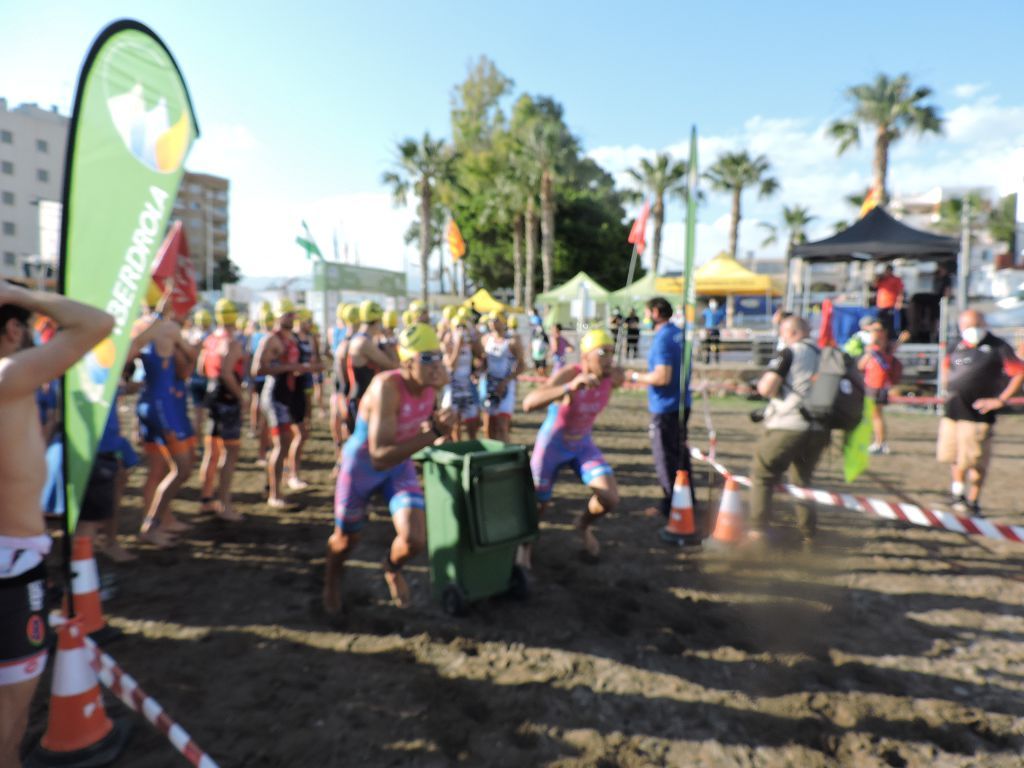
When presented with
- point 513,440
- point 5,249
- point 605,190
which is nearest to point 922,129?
point 605,190

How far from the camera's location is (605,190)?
4553 cm

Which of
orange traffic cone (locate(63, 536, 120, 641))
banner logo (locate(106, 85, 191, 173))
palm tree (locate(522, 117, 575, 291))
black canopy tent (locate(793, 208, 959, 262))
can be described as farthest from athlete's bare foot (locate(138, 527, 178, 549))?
palm tree (locate(522, 117, 575, 291))

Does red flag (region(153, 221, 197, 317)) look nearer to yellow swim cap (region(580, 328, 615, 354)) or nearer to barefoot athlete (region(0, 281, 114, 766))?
yellow swim cap (region(580, 328, 615, 354))

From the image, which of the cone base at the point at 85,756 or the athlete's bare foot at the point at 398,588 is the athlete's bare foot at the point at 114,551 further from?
the cone base at the point at 85,756

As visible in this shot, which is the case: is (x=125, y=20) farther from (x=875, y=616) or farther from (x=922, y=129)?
(x=922, y=129)

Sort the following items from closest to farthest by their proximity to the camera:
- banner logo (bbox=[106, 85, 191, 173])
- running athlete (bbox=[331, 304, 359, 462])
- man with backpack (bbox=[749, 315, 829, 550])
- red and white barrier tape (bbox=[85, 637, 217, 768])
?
red and white barrier tape (bbox=[85, 637, 217, 768]) < banner logo (bbox=[106, 85, 191, 173]) < man with backpack (bbox=[749, 315, 829, 550]) < running athlete (bbox=[331, 304, 359, 462])

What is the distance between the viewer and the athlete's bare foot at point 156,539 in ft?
17.4

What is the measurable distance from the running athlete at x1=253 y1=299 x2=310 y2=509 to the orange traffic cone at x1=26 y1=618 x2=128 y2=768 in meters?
3.77

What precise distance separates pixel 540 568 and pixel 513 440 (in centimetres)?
538

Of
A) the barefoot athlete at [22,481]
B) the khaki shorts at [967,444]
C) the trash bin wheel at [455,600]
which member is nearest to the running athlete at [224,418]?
the trash bin wheel at [455,600]

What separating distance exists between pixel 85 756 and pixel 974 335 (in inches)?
298

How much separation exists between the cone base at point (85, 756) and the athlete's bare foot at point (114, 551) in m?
2.46

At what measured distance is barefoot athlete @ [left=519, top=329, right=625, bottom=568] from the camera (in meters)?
4.70

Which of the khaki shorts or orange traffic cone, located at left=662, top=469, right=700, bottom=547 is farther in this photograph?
the khaki shorts
